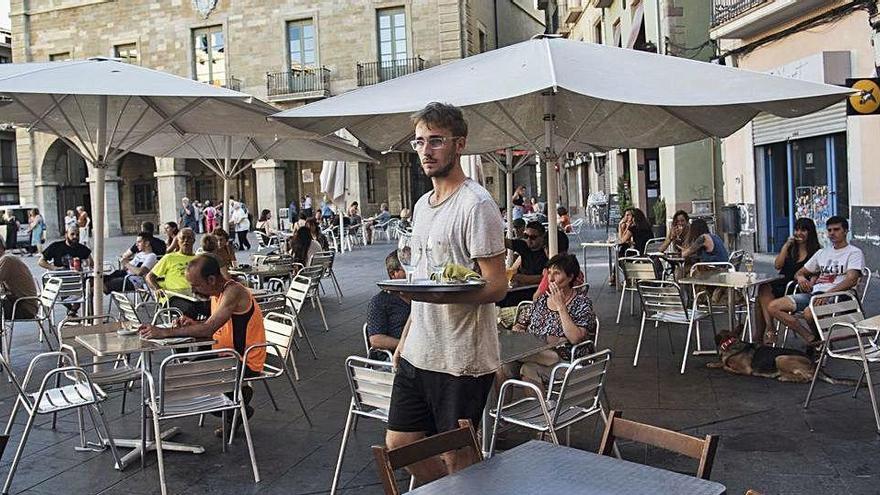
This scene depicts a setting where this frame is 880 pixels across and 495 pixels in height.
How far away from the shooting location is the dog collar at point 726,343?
640cm

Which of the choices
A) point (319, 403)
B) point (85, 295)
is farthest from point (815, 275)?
point (85, 295)

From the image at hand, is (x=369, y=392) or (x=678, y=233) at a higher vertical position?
(x=678, y=233)

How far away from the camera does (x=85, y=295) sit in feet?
29.6

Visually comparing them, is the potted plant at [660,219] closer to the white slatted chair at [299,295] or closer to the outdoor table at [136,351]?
the white slatted chair at [299,295]

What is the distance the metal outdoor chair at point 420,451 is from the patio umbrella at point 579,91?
7.83 feet

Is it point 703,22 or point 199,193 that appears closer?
point 703,22

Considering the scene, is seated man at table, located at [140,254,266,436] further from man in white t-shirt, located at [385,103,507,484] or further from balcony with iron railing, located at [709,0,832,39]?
balcony with iron railing, located at [709,0,832,39]

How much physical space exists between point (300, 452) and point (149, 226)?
21.2ft

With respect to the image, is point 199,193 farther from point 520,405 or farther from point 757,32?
point 520,405

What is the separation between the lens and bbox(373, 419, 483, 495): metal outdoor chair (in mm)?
2250

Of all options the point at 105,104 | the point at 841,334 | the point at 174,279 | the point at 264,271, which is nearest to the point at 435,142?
the point at 841,334

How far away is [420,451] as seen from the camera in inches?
94.0

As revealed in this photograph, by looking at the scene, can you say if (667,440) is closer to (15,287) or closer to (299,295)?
(299,295)

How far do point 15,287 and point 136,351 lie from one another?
4.57 m
